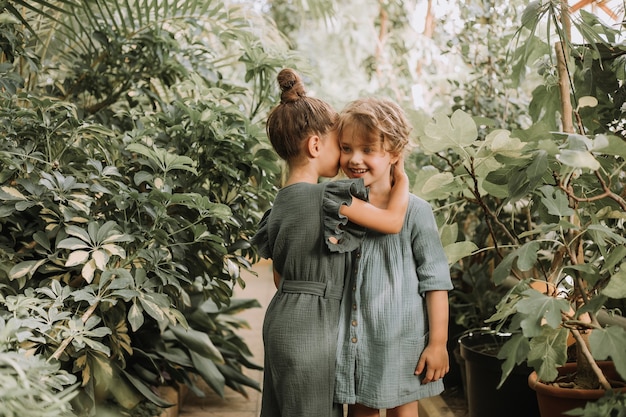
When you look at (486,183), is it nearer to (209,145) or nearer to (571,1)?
(209,145)

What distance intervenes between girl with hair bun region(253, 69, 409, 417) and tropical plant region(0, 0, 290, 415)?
0.29 metres

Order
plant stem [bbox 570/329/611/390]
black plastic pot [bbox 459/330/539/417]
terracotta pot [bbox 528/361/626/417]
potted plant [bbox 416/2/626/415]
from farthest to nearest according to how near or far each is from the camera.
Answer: black plastic pot [bbox 459/330/539/417], terracotta pot [bbox 528/361/626/417], plant stem [bbox 570/329/611/390], potted plant [bbox 416/2/626/415]

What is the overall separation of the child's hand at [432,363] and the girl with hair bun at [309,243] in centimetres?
22

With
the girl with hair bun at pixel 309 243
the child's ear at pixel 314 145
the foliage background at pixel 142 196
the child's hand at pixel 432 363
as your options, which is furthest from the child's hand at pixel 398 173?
the child's hand at pixel 432 363

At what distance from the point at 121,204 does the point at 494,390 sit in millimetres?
1367

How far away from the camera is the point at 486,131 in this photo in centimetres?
324

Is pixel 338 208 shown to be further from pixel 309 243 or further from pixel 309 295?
pixel 309 295

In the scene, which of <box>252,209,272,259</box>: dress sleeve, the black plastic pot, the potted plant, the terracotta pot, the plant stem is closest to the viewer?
the potted plant

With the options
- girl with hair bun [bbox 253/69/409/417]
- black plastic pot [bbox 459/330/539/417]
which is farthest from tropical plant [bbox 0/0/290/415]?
black plastic pot [bbox 459/330/539/417]

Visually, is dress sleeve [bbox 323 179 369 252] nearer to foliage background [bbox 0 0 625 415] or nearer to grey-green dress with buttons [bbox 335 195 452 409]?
grey-green dress with buttons [bbox 335 195 452 409]

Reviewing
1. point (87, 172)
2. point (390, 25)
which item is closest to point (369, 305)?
point (87, 172)

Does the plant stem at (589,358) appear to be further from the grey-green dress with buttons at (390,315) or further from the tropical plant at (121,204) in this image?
the tropical plant at (121,204)

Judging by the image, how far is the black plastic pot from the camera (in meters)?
2.37

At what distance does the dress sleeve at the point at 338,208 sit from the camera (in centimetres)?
175
